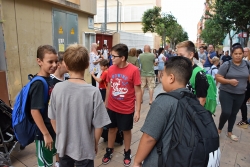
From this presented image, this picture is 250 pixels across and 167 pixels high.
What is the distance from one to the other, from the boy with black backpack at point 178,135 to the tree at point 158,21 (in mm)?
23993

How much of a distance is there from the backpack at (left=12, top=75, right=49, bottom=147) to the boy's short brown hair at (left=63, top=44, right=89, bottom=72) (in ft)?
1.57

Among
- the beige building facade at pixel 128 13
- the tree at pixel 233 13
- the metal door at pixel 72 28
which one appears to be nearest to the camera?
the metal door at pixel 72 28

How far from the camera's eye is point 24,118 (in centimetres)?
207

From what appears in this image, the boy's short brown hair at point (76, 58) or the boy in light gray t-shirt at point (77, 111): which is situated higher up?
the boy's short brown hair at point (76, 58)

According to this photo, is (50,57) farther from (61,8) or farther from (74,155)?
(61,8)

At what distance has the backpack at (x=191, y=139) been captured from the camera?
129cm

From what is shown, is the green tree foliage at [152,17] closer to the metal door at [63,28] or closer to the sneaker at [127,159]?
the metal door at [63,28]

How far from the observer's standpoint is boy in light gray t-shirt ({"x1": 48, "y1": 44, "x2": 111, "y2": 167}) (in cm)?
171

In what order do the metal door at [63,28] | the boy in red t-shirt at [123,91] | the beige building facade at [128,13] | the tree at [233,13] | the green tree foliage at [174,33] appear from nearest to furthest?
the boy in red t-shirt at [123,91]
the metal door at [63,28]
the tree at [233,13]
the green tree foliage at [174,33]
the beige building facade at [128,13]

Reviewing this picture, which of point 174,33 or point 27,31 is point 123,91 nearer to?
point 27,31

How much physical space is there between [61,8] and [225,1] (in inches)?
324

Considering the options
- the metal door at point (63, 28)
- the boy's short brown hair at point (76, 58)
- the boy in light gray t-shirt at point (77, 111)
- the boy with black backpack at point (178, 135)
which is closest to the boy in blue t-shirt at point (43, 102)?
the boy in light gray t-shirt at point (77, 111)

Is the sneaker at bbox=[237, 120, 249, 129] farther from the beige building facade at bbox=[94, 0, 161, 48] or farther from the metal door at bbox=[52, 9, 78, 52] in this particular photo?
the beige building facade at bbox=[94, 0, 161, 48]

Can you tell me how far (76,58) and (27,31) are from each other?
17.0ft
